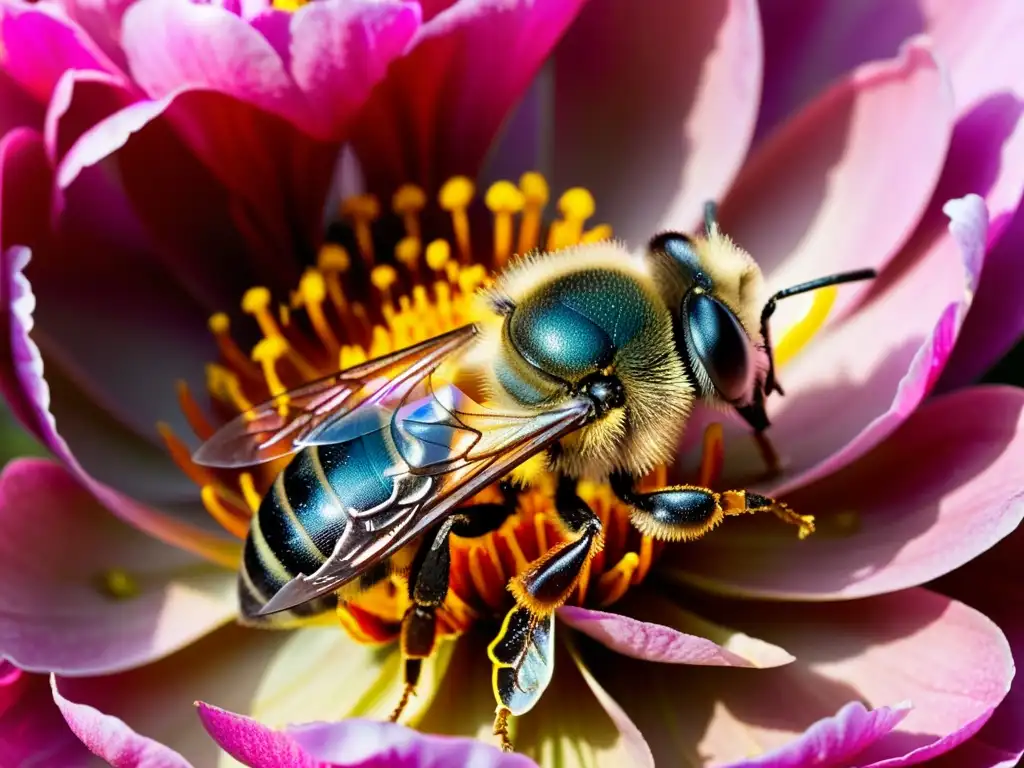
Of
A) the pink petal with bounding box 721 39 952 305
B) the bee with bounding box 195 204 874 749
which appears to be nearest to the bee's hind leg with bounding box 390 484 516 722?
the bee with bounding box 195 204 874 749

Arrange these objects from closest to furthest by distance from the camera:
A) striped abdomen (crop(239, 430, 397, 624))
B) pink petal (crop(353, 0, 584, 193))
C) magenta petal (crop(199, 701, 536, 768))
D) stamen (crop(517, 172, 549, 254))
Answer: magenta petal (crop(199, 701, 536, 768)) → striped abdomen (crop(239, 430, 397, 624)) → pink petal (crop(353, 0, 584, 193)) → stamen (crop(517, 172, 549, 254))

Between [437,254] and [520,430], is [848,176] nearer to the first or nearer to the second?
[437,254]

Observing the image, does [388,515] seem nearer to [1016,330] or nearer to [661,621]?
[661,621]

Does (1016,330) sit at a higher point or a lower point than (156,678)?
higher

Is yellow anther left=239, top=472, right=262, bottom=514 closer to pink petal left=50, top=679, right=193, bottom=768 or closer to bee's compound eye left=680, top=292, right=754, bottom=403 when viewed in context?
pink petal left=50, top=679, right=193, bottom=768

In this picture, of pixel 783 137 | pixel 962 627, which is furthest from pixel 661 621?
pixel 783 137
